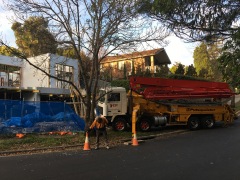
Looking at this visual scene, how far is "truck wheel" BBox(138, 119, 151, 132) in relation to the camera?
20.9m

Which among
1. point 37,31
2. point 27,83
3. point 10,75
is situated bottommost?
point 27,83

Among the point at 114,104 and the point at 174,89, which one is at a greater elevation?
the point at 174,89

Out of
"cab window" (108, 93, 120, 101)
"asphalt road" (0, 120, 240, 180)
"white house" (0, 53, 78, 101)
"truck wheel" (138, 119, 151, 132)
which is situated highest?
"white house" (0, 53, 78, 101)

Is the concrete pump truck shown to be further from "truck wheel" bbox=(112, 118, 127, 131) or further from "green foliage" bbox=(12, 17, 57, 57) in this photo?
"green foliage" bbox=(12, 17, 57, 57)

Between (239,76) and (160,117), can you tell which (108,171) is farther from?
(160,117)

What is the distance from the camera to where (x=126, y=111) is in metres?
21.1

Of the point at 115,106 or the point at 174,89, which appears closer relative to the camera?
the point at 115,106

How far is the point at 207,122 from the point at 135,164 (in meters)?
13.5

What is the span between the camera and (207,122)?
23.0 metres

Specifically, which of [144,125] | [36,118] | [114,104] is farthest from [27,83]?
[144,125]

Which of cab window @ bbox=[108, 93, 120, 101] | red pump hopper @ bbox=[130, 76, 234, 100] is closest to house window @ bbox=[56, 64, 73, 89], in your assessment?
cab window @ bbox=[108, 93, 120, 101]

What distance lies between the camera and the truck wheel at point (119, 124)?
20.7 m

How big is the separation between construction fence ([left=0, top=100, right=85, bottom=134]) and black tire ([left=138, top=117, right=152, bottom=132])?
3634mm

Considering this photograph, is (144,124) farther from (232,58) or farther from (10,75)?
(10,75)
